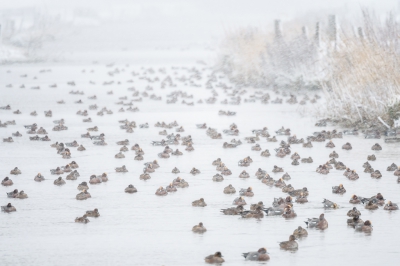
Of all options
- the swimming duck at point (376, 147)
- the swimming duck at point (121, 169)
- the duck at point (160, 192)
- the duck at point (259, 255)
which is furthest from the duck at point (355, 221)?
the swimming duck at point (376, 147)

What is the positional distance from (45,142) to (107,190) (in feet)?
26.2

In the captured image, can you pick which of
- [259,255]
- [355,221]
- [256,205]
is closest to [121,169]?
[256,205]

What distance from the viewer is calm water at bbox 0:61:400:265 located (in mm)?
14797

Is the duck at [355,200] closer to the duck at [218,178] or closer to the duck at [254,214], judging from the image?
the duck at [254,214]

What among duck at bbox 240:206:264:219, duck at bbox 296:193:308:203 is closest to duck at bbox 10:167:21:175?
duck at bbox 240:206:264:219

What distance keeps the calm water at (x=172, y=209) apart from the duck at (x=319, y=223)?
0.17 m

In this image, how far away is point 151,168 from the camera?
22.2 m

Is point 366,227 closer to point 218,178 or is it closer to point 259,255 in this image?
point 259,255

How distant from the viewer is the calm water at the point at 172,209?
583 inches

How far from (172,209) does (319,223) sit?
3530 mm

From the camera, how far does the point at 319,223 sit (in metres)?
16.3

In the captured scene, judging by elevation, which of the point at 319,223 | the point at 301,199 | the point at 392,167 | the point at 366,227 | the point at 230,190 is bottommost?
the point at 366,227

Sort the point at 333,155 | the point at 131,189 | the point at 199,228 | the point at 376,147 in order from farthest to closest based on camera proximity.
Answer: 1. the point at 376,147
2. the point at 333,155
3. the point at 131,189
4. the point at 199,228

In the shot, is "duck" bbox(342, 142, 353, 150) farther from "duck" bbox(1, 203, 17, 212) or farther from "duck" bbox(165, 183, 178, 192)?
"duck" bbox(1, 203, 17, 212)
